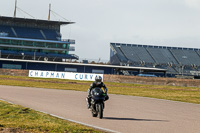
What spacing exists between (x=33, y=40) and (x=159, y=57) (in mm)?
30511

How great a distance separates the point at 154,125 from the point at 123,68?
2716 inches

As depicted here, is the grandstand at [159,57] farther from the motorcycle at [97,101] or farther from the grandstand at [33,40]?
the motorcycle at [97,101]

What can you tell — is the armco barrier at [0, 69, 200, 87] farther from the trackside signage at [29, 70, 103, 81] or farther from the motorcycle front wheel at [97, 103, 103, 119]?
the motorcycle front wheel at [97, 103, 103, 119]

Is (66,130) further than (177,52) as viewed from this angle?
No

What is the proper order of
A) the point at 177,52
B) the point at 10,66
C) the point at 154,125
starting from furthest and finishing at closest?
the point at 177,52
the point at 10,66
the point at 154,125

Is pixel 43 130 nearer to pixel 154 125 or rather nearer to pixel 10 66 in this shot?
pixel 154 125

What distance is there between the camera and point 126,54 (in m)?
91.2

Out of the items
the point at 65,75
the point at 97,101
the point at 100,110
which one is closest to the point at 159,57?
the point at 65,75

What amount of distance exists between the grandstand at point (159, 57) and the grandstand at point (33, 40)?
1121cm

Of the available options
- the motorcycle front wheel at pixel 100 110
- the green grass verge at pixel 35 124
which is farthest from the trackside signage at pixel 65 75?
the green grass verge at pixel 35 124

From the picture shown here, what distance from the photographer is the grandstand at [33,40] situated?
89.2 m

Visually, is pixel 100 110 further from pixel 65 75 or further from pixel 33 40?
pixel 33 40

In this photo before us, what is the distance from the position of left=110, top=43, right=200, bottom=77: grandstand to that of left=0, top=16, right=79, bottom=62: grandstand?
11214 mm

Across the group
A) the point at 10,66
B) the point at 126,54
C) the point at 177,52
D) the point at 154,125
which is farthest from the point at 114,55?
the point at 154,125
